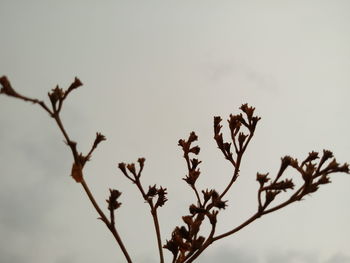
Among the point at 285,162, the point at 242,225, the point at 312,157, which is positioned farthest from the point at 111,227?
the point at 312,157

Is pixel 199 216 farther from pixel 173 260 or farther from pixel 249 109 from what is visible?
pixel 249 109

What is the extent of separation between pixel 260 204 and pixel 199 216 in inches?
24.8

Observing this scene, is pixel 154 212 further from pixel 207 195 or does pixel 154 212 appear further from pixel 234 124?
pixel 234 124

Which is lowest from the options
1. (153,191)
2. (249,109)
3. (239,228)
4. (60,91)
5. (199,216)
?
(239,228)

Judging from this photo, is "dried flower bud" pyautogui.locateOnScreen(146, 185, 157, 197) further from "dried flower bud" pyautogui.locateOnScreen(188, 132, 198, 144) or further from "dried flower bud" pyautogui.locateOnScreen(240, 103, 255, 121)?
"dried flower bud" pyautogui.locateOnScreen(240, 103, 255, 121)

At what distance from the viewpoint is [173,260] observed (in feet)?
10.8

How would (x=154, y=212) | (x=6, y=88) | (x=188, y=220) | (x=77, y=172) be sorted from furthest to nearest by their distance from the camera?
(x=154, y=212) → (x=188, y=220) → (x=77, y=172) → (x=6, y=88)

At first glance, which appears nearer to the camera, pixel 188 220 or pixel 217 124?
pixel 188 220

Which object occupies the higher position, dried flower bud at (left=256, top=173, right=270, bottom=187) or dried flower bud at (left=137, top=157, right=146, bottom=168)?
dried flower bud at (left=137, top=157, right=146, bottom=168)

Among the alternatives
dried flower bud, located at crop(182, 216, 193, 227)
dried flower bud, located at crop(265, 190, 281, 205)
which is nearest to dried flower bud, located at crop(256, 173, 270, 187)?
dried flower bud, located at crop(265, 190, 281, 205)

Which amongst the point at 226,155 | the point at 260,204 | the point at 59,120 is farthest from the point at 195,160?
the point at 59,120

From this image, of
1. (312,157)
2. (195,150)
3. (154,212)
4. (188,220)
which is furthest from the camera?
(195,150)

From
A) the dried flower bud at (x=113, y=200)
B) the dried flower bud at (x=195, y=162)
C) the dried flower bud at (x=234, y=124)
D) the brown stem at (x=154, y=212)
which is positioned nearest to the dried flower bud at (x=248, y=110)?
the dried flower bud at (x=234, y=124)

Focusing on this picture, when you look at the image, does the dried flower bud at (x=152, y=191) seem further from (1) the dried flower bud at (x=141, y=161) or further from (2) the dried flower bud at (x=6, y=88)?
(2) the dried flower bud at (x=6, y=88)
